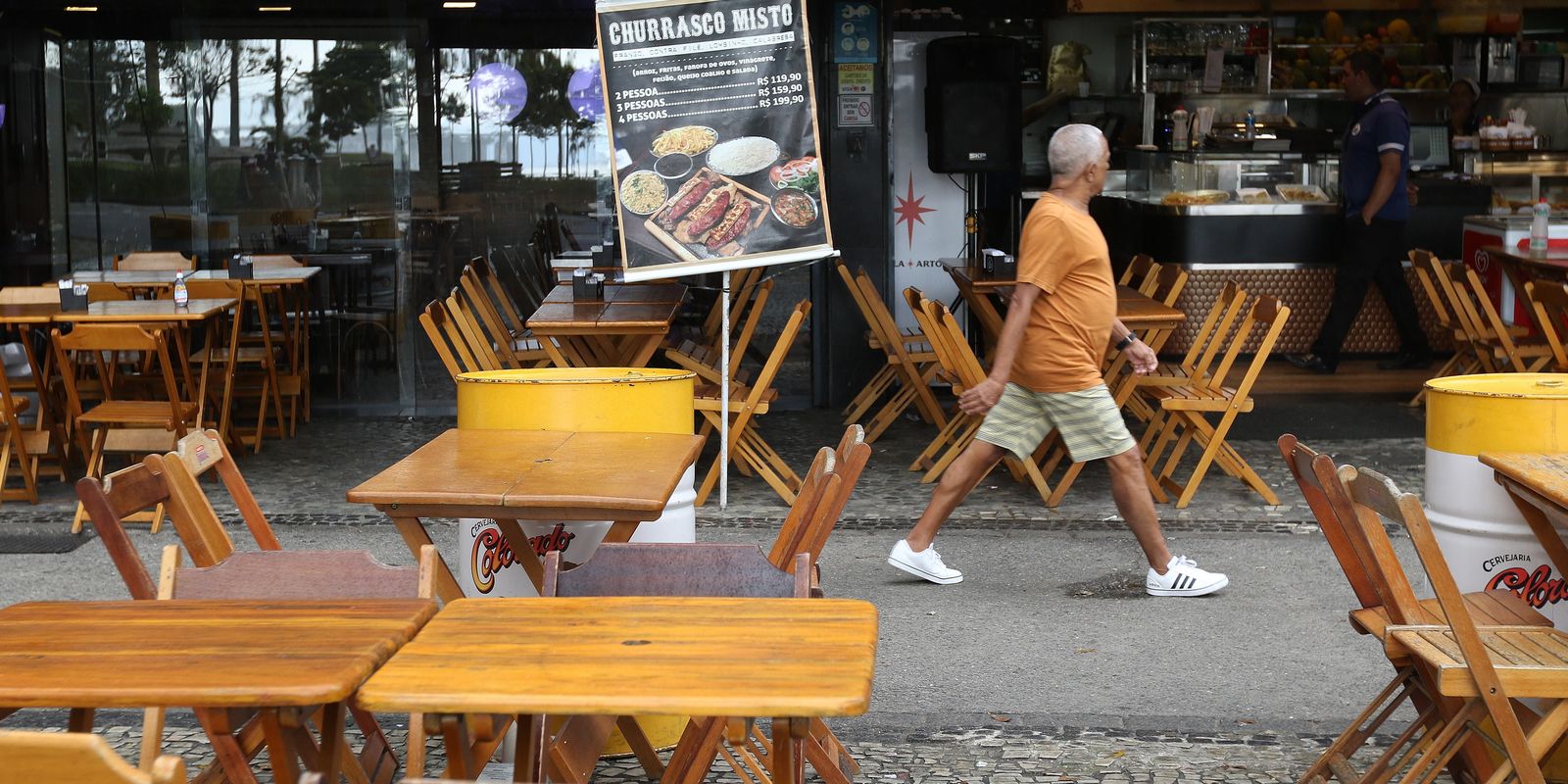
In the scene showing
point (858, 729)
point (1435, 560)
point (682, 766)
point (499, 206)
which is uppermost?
point (499, 206)

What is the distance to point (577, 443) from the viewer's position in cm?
Answer: 414

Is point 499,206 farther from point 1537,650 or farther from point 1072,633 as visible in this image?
point 1537,650

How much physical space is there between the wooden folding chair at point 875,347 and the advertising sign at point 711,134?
1.78 metres

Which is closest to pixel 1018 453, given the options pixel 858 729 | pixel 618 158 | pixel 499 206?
pixel 858 729

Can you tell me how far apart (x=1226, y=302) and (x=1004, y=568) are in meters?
1.95

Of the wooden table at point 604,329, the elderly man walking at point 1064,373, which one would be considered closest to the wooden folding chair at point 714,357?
the wooden table at point 604,329

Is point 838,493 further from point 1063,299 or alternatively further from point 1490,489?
point 1063,299

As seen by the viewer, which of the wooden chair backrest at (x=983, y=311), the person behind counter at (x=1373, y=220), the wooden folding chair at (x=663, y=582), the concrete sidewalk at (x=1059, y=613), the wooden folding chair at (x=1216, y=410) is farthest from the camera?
the person behind counter at (x=1373, y=220)

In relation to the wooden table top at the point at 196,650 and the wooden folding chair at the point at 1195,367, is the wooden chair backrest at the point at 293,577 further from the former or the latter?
the wooden folding chair at the point at 1195,367

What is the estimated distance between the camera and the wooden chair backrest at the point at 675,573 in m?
3.41

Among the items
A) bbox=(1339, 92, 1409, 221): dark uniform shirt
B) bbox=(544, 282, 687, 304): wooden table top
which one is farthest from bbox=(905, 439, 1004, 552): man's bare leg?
bbox=(1339, 92, 1409, 221): dark uniform shirt

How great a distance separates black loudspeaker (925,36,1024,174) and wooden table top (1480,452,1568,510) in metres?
6.01

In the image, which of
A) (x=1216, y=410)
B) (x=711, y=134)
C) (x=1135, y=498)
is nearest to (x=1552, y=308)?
(x=1216, y=410)

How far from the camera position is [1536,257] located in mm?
9078
